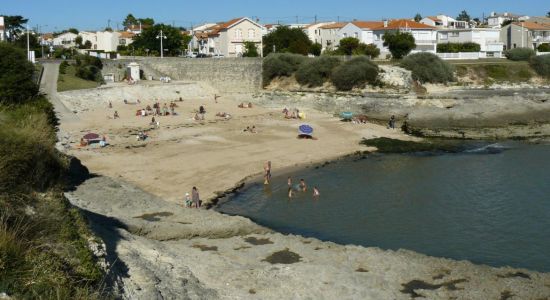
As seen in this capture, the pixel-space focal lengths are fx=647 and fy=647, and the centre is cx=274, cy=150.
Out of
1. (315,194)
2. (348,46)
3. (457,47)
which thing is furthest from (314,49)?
(315,194)

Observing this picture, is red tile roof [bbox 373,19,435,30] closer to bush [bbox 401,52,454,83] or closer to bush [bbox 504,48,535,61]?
bush [bbox 504,48,535,61]

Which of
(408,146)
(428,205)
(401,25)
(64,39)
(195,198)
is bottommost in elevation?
(428,205)

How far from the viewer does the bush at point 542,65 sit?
70.8 m

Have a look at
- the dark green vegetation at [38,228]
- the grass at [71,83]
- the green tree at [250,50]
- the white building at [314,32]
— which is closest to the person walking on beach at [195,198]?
the dark green vegetation at [38,228]

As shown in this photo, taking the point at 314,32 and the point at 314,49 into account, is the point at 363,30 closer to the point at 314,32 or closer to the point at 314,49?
the point at 314,49

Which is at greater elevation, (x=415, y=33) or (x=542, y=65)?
(x=415, y=33)

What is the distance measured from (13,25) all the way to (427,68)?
169 ft

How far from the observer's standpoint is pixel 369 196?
1102 inches

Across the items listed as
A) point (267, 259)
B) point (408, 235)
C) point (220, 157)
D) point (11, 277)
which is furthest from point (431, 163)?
point (11, 277)

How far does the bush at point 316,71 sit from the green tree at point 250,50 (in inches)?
532

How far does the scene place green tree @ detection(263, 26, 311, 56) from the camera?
7600cm

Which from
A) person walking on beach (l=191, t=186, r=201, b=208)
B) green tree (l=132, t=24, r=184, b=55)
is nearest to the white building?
green tree (l=132, t=24, r=184, b=55)

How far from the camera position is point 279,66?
64062 mm

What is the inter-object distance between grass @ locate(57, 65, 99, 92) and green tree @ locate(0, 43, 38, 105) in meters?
19.3
